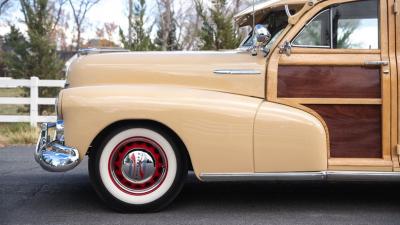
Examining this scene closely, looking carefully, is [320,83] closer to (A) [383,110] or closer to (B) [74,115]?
(A) [383,110]

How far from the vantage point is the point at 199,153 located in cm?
458

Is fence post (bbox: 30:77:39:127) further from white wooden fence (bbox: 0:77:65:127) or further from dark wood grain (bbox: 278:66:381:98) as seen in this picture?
dark wood grain (bbox: 278:66:381:98)

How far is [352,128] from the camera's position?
4605 millimetres

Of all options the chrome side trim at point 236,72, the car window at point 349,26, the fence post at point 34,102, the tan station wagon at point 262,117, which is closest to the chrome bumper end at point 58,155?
the tan station wagon at point 262,117

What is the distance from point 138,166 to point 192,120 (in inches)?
23.5

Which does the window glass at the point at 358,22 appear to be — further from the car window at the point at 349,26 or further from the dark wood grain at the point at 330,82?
the dark wood grain at the point at 330,82

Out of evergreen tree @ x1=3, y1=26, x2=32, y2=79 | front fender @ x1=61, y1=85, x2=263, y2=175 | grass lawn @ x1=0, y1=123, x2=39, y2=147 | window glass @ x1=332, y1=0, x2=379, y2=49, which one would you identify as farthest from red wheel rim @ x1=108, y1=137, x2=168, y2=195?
evergreen tree @ x1=3, y1=26, x2=32, y2=79

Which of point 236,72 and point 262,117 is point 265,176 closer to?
point 262,117

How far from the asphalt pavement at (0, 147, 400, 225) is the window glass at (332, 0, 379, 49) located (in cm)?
143

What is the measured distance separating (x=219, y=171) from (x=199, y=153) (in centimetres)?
22

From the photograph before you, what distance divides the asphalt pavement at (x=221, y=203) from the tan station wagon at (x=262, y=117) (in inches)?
11.8

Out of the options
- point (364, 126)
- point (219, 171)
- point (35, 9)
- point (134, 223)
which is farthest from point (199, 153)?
point (35, 9)

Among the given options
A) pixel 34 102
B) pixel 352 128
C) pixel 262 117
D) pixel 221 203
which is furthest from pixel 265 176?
pixel 34 102

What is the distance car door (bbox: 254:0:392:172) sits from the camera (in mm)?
4582
